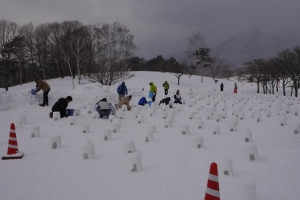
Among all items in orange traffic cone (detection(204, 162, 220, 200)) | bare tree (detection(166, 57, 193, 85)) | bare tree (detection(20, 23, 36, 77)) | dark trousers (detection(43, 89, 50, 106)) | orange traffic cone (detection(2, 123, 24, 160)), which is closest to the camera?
orange traffic cone (detection(204, 162, 220, 200))

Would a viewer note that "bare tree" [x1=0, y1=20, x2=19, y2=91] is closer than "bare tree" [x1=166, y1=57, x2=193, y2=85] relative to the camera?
Yes

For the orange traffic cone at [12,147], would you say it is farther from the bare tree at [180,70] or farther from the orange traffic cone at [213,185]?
the bare tree at [180,70]

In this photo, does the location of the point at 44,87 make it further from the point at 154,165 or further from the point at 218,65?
the point at 218,65

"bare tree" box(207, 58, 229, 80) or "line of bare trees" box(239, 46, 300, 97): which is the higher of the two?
"bare tree" box(207, 58, 229, 80)

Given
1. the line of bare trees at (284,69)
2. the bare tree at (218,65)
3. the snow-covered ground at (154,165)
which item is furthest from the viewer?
the bare tree at (218,65)

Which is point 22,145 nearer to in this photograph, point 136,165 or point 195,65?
point 136,165

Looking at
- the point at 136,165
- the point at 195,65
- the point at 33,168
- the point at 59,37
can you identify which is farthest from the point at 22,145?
the point at 195,65

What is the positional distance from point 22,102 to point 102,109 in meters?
5.92

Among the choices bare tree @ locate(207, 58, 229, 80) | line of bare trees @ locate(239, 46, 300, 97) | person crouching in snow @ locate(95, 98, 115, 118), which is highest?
bare tree @ locate(207, 58, 229, 80)

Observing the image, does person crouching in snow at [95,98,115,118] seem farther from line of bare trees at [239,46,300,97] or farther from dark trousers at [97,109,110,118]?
line of bare trees at [239,46,300,97]

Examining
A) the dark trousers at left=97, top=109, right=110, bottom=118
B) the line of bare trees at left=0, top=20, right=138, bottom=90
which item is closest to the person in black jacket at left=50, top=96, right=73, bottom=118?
the dark trousers at left=97, top=109, right=110, bottom=118

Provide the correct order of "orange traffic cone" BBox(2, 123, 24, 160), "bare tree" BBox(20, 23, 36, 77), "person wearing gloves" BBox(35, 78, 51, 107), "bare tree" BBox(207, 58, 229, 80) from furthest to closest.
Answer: "bare tree" BBox(207, 58, 229, 80), "bare tree" BBox(20, 23, 36, 77), "person wearing gloves" BBox(35, 78, 51, 107), "orange traffic cone" BBox(2, 123, 24, 160)

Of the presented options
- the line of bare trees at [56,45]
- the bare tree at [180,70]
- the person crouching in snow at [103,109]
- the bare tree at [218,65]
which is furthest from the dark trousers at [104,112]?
the bare tree at [218,65]

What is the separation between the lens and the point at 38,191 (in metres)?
4.49
